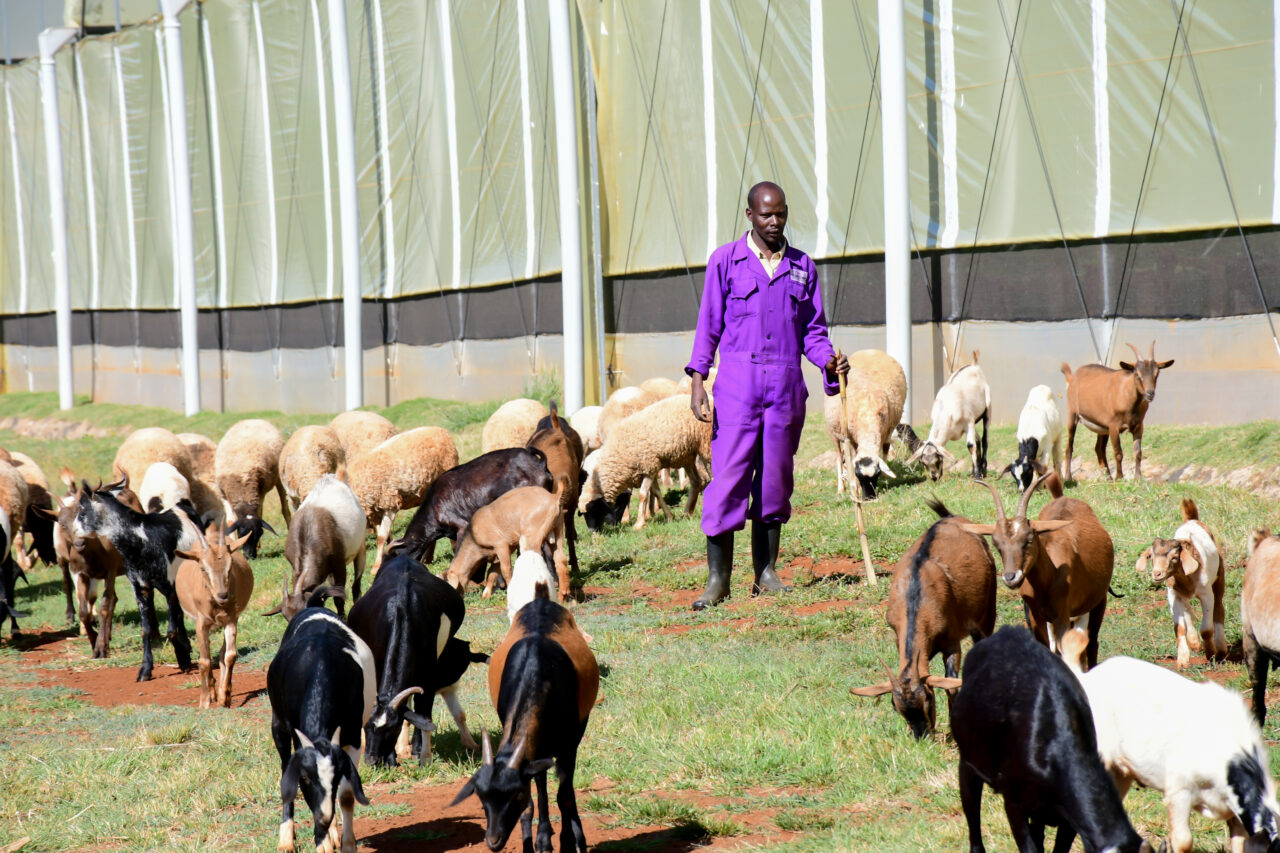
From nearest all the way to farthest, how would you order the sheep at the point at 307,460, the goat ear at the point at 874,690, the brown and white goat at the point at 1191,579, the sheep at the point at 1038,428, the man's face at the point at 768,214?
the goat ear at the point at 874,690, the brown and white goat at the point at 1191,579, the man's face at the point at 768,214, the sheep at the point at 1038,428, the sheep at the point at 307,460

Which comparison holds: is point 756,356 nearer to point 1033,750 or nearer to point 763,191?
point 763,191

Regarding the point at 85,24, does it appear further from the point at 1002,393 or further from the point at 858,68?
the point at 1002,393

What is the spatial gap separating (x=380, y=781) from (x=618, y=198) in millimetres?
17530

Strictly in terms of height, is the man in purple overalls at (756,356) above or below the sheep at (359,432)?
above

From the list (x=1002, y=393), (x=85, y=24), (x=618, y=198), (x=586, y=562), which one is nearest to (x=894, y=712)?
(x=586, y=562)

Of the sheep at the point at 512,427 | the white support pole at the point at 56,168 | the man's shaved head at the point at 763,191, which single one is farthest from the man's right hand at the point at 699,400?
the white support pole at the point at 56,168

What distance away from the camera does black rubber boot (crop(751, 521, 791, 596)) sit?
30.6 feet

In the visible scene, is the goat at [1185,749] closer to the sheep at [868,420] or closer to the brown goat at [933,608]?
the brown goat at [933,608]

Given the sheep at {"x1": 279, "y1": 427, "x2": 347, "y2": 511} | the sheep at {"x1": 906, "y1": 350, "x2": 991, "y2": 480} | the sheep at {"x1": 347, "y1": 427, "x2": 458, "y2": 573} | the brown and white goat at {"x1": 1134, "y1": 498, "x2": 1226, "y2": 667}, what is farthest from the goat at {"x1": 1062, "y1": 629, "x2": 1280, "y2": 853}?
the sheep at {"x1": 279, "y1": 427, "x2": 347, "y2": 511}

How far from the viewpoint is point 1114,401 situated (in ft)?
44.8

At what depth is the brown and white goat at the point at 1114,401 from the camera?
13.5 m

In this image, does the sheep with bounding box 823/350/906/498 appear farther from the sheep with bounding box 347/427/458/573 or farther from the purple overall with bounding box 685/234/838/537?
the purple overall with bounding box 685/234/838/537

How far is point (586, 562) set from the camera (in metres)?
12.2

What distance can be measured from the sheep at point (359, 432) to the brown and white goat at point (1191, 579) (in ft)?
35.8
